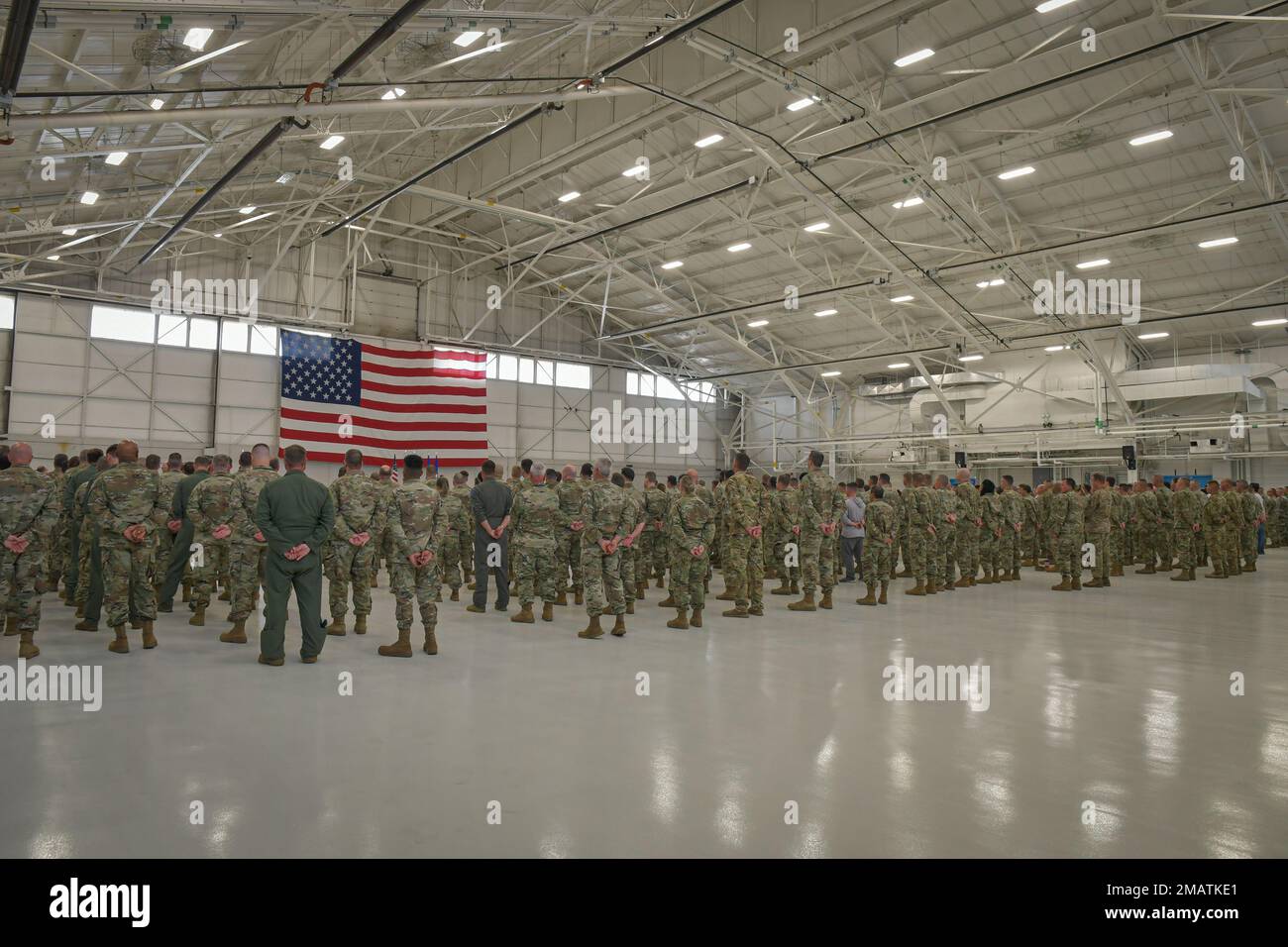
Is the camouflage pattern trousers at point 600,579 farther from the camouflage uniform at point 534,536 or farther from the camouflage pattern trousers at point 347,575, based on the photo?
the camouflage pattern trousers at point 347,575

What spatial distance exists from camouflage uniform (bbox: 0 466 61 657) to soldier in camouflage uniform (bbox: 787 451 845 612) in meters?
7.02

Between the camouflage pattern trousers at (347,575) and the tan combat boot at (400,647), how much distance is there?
3.59ft

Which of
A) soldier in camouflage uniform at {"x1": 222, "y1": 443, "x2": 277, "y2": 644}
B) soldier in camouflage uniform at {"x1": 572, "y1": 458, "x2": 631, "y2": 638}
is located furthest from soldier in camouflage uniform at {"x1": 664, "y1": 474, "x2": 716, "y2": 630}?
soldier in camouflage uniform at {"x1": 222, "y1": 443, "x2": 277, "y2": 644}

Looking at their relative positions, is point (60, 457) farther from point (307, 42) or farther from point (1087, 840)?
point (1087, 840)

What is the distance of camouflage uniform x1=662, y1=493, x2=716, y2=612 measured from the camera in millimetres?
7652

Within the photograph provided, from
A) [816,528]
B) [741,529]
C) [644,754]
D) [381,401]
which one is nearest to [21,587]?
[644,754]

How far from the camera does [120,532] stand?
18.9 feet

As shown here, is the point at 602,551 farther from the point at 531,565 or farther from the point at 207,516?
the point at 207,516

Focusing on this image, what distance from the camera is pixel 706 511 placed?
7.75m

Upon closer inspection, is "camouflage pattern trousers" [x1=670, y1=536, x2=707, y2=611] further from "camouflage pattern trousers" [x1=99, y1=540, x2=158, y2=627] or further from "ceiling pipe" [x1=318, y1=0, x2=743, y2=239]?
"ceiling pipe" [x1=318, y1=0, x2=743, y2=239]

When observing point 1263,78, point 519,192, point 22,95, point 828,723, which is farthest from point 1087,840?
point 519,192

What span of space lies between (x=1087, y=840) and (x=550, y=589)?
18.9 ft

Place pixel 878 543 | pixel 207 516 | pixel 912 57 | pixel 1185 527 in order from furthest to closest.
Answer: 1. pixel 1185 527
2. pixel 912 57
3. pixel 878 543
4. pixel 207 516

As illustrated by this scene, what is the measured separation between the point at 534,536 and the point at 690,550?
5.02ft
